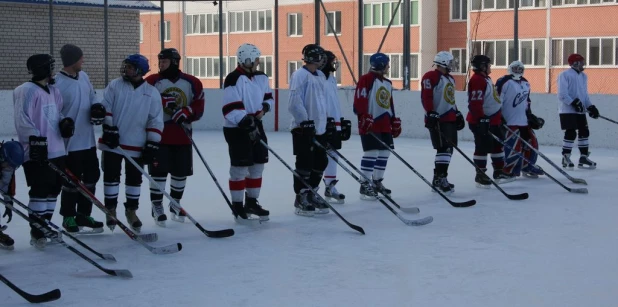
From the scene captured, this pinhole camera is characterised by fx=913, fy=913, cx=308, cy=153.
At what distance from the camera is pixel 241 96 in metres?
6.20

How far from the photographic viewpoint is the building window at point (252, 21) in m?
29.5

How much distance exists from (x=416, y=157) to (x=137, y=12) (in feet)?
31.2

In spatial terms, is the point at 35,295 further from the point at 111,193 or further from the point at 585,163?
the point at 585,163

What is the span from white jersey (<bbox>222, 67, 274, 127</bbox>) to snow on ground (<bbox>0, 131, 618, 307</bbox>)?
0.75 meters

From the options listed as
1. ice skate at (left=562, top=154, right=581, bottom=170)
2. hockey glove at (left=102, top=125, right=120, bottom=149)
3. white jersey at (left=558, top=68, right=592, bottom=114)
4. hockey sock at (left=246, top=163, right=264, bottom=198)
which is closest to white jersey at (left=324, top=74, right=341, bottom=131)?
hockey sock at (left=246, top=163, right=264, bottom=198)

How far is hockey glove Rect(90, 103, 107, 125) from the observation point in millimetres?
5500

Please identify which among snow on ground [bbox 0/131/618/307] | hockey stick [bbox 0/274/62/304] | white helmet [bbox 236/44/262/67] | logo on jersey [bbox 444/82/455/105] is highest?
white helmet [bbox 236/44/262/67]

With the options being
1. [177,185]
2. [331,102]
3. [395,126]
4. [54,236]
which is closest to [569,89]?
[395,126]

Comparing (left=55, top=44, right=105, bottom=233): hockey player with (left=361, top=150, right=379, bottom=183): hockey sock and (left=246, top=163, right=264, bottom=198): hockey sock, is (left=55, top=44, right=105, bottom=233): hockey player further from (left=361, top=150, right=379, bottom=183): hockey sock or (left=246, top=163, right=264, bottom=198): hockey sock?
(left=361, top=150, right=379, bottom=183): hockey sock

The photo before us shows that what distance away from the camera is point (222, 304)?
3986 millimetres

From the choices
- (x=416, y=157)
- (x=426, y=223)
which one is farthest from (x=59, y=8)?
(x=426, y=223)

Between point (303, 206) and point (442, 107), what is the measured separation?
184 centimetres

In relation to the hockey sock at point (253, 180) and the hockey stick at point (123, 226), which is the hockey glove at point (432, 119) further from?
the hockey stick at point (123, 226)

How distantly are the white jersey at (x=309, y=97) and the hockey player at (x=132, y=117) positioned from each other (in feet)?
3.98
